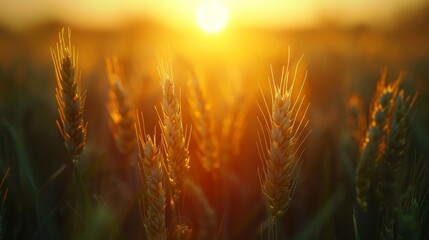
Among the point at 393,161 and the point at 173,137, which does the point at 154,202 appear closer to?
the point at 173,137

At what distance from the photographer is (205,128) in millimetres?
1598

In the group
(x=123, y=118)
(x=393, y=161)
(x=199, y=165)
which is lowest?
(x=199, y=165)

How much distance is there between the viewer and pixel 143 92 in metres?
2.38

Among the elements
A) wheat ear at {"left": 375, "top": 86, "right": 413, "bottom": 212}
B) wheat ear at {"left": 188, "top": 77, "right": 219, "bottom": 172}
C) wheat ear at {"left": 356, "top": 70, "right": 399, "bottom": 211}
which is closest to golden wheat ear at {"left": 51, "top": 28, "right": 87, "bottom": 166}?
wheat ear at {"left": 188, "top": 77, "right": 219, "bottom": 172}

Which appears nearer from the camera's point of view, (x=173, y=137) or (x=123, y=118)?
(x=173, y=137)

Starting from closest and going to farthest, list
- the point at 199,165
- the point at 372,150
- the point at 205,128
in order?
1. the point at 372,150
2. the point at 205,128
3. the point at 199,165

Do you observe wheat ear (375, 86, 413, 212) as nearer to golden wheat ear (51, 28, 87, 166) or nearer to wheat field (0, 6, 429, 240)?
wheat field (0, 6, 429, 240)

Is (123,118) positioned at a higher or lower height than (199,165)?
higher

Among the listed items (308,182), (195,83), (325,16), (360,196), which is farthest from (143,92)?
(325,16)

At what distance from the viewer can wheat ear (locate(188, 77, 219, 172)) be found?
159cm

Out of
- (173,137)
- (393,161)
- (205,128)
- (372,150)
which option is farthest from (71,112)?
(393,161)

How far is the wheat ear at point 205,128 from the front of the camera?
5.21 feet

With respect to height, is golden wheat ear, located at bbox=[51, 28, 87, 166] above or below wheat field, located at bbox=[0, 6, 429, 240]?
above

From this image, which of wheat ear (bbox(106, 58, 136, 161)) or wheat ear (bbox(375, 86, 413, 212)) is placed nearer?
wheat ear (bbox(375, 86, 413, 212))
